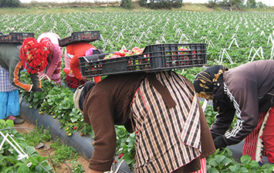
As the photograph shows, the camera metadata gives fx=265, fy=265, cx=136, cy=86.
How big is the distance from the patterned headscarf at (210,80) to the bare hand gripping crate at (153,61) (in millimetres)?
624

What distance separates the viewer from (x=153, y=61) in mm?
1356

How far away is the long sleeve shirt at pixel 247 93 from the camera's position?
6.51ft

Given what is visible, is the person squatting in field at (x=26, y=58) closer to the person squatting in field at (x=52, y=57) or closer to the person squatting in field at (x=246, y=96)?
the person squatting in field at (x=52, y=57)

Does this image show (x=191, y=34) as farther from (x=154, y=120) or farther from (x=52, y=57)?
(x=154, y=120)

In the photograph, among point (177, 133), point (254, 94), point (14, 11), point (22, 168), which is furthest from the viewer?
point (14, 11)

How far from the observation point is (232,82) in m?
2.02

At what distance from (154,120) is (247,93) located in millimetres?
914

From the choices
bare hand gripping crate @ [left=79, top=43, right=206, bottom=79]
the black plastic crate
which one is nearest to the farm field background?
the black plastic crate

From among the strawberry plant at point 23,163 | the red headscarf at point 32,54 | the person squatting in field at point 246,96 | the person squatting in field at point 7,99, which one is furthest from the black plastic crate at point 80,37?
the person squatting in field at point 246,96

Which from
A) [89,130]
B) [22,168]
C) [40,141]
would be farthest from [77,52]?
[22,168]

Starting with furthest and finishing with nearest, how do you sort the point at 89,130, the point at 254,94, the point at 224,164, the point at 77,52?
1. the point at 77,52
2. the point at 89,130
3. the point at 224,164
4. the point at 254,94

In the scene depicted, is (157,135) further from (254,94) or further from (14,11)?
(14,11)

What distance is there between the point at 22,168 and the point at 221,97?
1593 millimetres

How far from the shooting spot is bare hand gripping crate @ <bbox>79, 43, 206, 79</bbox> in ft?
4.46
